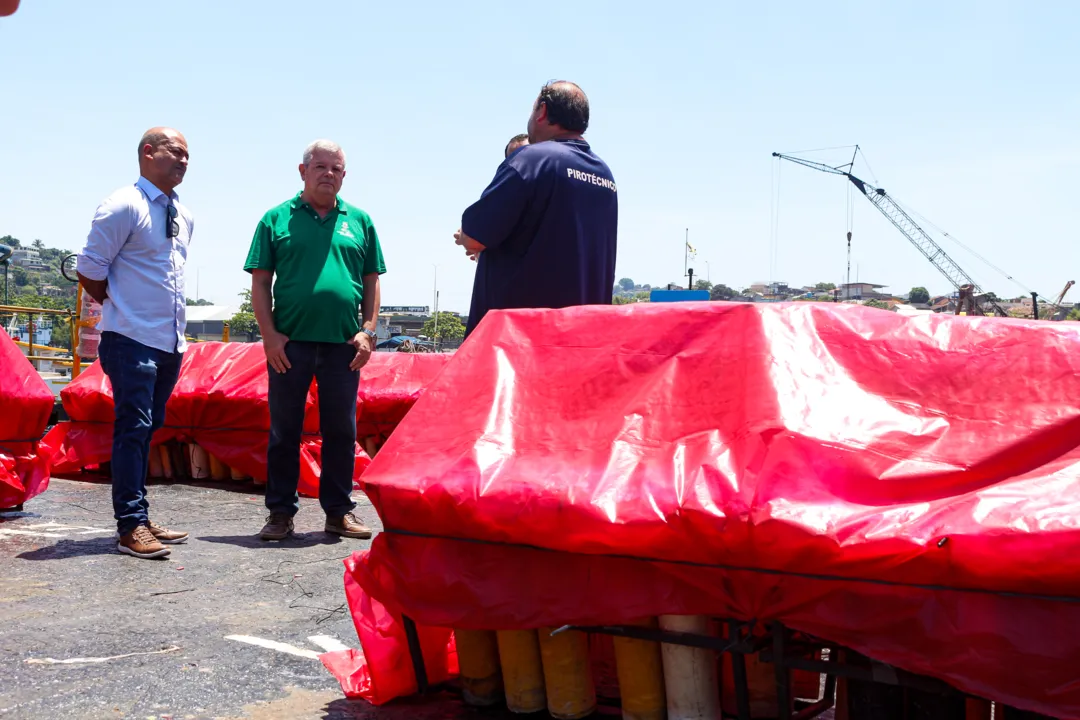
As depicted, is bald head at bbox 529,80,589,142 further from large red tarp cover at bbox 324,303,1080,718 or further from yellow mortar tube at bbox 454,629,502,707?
yellow mortar tube at bbox 454,629,502,707

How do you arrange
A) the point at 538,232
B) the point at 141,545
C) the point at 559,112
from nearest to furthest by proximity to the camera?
the point at 538,232
the point at 559,112
the point at 141,545

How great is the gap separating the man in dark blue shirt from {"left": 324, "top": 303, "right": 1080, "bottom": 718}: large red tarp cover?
87 centimetres

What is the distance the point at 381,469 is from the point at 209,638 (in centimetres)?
114

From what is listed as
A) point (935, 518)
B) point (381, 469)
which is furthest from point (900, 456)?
point (381, 469)

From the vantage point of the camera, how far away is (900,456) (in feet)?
7.69

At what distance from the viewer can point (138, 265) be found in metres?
5.02

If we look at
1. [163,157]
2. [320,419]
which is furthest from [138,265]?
[320,419]

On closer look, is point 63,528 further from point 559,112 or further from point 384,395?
point 559,112

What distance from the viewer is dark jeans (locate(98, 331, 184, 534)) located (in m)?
4.86

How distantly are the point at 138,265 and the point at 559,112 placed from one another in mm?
2210

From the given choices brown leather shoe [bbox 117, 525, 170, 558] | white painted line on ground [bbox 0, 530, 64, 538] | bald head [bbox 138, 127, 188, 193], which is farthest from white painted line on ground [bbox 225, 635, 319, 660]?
bald head [bbox 138, 127, 188, 193]

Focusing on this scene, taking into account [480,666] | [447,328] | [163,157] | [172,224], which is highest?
[163,157]

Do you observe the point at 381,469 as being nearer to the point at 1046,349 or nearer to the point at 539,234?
the point at 539,234

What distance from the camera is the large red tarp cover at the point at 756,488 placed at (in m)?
2.13
